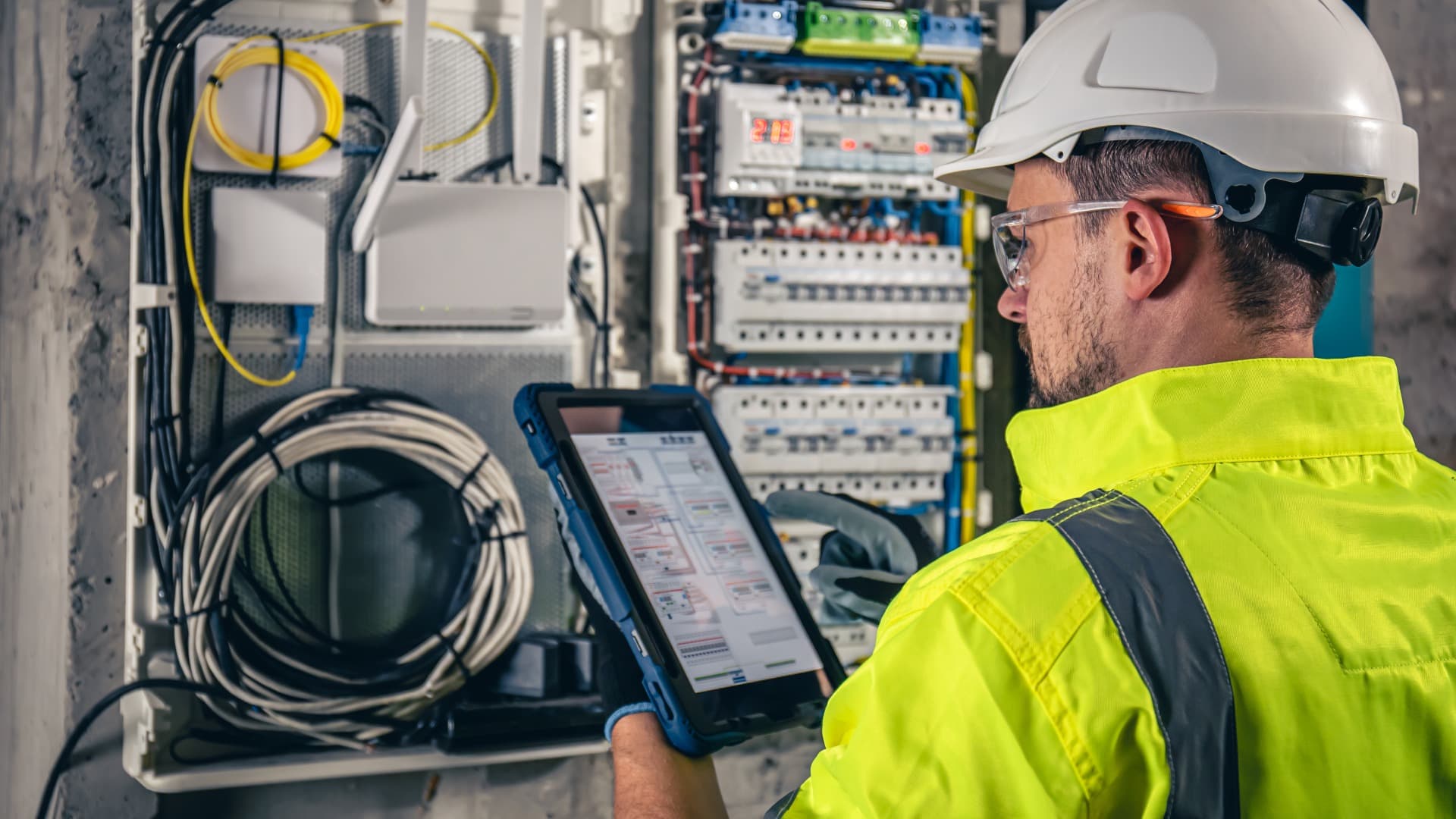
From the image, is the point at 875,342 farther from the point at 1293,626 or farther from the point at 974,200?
the point at 1293,626

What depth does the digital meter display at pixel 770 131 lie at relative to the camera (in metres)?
2.33

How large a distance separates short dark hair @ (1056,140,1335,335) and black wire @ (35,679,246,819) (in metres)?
1.59

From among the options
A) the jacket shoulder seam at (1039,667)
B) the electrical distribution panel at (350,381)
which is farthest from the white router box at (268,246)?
the jacket shoulder seam at (1039,667)

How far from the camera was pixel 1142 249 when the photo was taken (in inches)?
41.9

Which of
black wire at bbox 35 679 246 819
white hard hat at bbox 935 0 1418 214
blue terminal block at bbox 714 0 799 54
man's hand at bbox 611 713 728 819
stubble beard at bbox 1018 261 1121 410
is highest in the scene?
blue terminal block at bbox 714 0 799 54

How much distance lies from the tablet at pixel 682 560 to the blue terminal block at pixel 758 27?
76 cm

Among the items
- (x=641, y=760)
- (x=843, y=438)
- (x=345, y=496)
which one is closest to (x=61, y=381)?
(x=345, y=496)

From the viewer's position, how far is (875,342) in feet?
8.08

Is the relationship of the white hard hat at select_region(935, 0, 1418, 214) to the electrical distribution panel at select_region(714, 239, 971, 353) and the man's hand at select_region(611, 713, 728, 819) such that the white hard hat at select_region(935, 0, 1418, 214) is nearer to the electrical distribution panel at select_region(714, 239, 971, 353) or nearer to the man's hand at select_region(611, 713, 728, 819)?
the man's hand at select_region(611, 713, 728, 819)

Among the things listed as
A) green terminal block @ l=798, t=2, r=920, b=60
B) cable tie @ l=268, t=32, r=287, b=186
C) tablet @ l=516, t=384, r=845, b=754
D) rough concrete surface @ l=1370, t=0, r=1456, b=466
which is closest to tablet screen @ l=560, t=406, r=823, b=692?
tablet @ l=516, t=384, r=845, b=754

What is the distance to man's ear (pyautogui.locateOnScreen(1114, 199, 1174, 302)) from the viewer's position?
1.05m

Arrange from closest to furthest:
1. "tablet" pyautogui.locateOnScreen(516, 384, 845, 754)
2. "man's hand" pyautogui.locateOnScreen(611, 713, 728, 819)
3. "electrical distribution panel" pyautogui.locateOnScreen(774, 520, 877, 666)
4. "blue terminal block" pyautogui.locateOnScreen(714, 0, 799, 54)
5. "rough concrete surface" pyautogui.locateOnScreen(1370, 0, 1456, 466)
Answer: "man's hand" pyautogui.locateOnScreen(611, 713, 728, 819) < "tablet" pyautogui.locateOnScreen(516, 384, 845, 754) < "blue terminal block" pyautogui.locateOnScreen(714, 0, 799, 54) < "electrical distribution panel" pyautogui.locateOnScreen(774, 520, 877, 666) < "rough concrete surface" pyautogui.locateOnScreen(1370, 0, 1456, 466)

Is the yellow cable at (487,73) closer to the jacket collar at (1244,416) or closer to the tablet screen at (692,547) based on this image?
the tablet screen at (692,547)

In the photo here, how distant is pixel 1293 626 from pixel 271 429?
5.39 feet
